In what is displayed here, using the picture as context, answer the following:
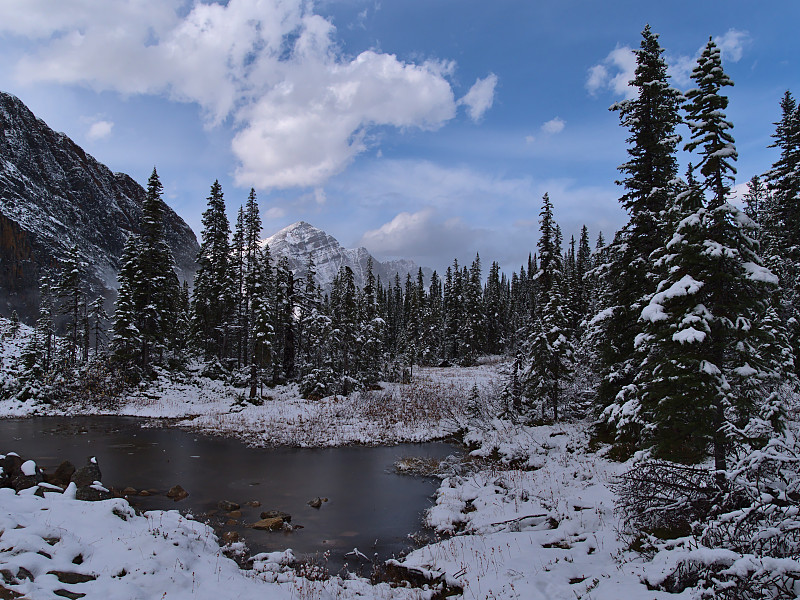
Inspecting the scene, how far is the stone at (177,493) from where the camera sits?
655 inches

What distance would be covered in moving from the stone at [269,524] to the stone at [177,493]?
4.28m

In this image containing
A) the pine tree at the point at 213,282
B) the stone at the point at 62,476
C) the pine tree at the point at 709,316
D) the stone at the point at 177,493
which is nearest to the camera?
the pine tree at the point at 709,316

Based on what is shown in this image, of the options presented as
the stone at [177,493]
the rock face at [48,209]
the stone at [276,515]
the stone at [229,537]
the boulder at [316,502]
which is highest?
the rock face at [48,209]

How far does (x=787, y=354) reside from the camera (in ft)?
66.4

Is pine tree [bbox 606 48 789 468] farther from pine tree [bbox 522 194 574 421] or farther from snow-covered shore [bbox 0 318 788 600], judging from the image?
pine tree [bbox 522 194 574 421]

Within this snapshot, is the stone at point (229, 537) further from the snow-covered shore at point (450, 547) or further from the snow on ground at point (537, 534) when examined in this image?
the snow on ground at point (537, 534)

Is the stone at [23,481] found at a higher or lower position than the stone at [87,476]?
higher

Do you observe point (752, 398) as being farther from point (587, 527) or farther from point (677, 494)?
point (587, 527)

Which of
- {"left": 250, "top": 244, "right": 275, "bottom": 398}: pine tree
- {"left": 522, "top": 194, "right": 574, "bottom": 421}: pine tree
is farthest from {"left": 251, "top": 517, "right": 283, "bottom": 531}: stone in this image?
{"left": 250, "top": 244, "right": 275, "bottom": 398}: pine tree

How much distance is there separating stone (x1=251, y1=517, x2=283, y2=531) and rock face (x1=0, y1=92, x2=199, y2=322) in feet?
280

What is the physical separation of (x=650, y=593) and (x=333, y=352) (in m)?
40.1

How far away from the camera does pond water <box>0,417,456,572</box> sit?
13727mm

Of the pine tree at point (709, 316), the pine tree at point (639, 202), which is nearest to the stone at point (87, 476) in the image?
the pine tree at point (709, 316)

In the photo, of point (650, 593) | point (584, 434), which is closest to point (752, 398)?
point (650, 593)
